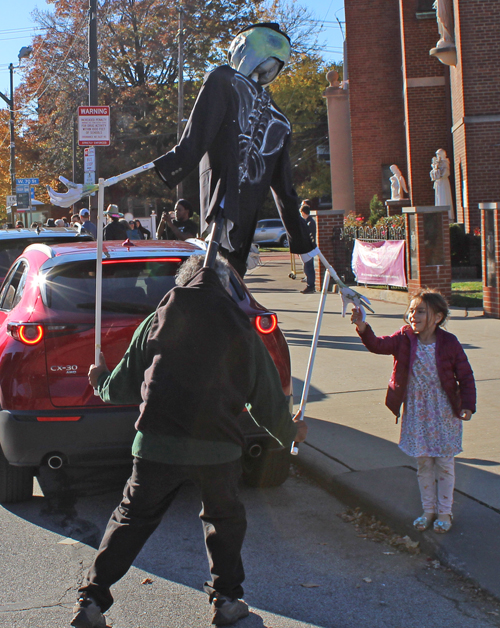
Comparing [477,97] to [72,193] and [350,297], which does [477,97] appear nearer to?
[350,297]

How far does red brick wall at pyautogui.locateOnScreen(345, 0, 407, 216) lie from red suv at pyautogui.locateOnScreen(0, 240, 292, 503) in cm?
2271

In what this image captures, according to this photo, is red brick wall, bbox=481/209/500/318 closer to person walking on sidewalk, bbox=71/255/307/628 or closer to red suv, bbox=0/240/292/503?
red suv, bbox=0/240/292/503

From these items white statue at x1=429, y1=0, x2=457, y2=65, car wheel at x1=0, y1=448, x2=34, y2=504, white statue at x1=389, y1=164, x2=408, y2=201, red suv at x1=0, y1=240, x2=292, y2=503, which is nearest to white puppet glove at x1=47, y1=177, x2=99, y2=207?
red suv at x1=0, y1=240, x2=292, y2=503

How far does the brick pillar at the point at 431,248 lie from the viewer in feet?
41.8

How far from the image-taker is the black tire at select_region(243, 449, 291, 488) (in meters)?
4.95

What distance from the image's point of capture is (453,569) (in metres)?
3.71

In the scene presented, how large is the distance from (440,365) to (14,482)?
276 centimetres

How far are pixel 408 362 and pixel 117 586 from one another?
190 cm

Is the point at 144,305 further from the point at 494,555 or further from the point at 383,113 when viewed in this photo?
the point at 383,113

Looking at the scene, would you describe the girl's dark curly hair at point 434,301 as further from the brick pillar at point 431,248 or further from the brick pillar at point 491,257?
the brick pillar at point 431,248

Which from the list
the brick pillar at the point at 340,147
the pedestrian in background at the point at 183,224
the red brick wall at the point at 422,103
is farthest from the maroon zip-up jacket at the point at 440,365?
the brick pillar at the point at 340,147

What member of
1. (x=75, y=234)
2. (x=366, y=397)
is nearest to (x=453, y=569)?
(x=366, y=397)

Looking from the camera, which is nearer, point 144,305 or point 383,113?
point 144,305

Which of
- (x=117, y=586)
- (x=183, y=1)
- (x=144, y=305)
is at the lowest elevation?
(x=117, y=586)
